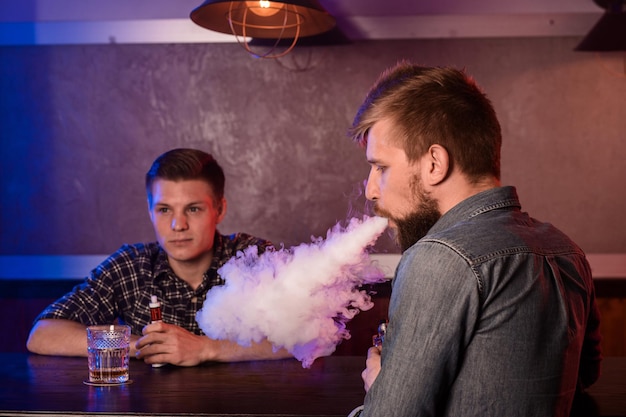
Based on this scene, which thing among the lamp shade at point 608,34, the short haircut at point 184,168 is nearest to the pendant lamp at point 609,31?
the lamp shade at point 608,34

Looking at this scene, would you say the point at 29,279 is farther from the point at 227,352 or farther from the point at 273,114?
the point at 227,352

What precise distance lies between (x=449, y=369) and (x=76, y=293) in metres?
2.23

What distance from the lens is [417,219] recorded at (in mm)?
1744

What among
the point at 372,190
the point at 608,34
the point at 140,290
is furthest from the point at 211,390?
the point at 608,34

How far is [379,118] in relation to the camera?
178cm

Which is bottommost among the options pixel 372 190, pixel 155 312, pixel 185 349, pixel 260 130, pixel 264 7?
pixel 185 349

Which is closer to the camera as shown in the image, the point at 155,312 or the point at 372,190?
the point at 372,190

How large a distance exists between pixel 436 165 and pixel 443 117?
119 mm

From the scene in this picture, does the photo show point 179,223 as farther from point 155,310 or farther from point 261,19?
point 261,19

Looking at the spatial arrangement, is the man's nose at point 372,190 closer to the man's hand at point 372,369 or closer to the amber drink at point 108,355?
the man's hand at point 372,369

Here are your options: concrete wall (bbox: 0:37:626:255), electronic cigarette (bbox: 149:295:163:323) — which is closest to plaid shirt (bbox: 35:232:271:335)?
electronic cigarette (bbox: 149:295:163:323)

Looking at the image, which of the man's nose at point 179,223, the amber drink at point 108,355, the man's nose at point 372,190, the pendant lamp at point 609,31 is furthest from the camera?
the pendant lamp at point 609,31

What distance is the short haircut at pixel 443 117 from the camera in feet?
5.59

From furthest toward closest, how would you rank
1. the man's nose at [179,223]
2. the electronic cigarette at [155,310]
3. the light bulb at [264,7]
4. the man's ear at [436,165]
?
the light bulb at [264,7] → the man's nose at [179,223] → the electronic cigarette at [155,310] → the man's ear at [436,165]
